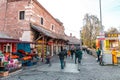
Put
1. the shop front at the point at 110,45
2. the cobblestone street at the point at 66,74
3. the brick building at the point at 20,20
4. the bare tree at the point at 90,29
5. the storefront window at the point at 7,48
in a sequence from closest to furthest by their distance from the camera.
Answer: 1. the cobblestone street at the point at 66,74
2. the shop front at the point at 110,45
3. the storefront window at the point at 7,48
4. the brick building at the point at 20,20
5. the bare tree at the point at 90,29

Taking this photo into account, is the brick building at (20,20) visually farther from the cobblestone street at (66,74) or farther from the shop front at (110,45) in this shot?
the cobblestone street at (66,74)

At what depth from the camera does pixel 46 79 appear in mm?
9562

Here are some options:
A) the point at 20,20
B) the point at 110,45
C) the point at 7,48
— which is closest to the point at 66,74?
the point at 7,48

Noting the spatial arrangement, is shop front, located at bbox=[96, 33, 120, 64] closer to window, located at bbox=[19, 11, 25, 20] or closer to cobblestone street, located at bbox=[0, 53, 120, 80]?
cobblestone street, located at bbox=[0, 53, 120, 80]

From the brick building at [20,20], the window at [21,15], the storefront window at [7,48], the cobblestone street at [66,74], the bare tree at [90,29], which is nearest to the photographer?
the cobblestone street at [66,74]

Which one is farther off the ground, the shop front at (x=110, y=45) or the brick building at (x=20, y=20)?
the brick building at (x=20, y=20)

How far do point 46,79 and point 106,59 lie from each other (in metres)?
9.10

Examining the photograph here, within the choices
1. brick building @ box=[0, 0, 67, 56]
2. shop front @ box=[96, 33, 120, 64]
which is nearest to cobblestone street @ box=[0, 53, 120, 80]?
shop front @ box=[96, 33, 120, 64]

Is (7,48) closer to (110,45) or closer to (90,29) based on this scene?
(110,45)

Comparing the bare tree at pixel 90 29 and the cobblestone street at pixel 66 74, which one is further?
the bare tree at pixel 90 29

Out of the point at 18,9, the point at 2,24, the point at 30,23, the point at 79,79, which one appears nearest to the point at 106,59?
the point at 79,79

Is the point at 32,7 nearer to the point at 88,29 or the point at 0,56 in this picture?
the point at 0,56

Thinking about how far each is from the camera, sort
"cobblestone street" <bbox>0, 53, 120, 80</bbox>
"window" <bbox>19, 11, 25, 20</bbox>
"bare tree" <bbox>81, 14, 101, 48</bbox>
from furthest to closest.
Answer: "bare tree" <bbox>81, 14, 101, 48</bbox>
"window" <bbox>19, 11, 25, 20</bbox>
"cobblestone street" <bbox>0, 53, 120, 80</bbox>

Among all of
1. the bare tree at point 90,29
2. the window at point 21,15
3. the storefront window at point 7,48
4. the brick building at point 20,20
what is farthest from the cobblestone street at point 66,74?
the bare tree at point 90,29
